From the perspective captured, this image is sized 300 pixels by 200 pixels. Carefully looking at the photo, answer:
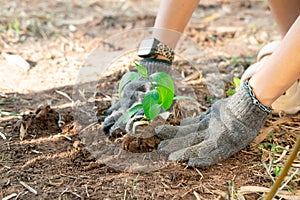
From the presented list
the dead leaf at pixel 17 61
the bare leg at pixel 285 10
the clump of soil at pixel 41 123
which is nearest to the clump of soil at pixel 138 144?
the clump of soil at pixel 41 123

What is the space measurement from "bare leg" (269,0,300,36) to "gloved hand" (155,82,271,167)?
1.42 feet

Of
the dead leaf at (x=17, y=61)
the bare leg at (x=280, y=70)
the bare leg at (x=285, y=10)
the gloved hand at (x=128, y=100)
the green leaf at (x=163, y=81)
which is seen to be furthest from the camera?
the dead leaf at (x=17, y=61)

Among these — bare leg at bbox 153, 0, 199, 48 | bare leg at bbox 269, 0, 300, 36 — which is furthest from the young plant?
bare leg at bbox 269, 0, 300, 36

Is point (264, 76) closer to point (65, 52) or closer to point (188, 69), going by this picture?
point (188, 69)

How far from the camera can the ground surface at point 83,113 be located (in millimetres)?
1372

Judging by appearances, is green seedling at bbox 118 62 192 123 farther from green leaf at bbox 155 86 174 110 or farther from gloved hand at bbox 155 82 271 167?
gloved hand at bbox 155 82 271 167

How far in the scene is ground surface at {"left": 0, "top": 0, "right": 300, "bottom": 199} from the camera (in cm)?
137

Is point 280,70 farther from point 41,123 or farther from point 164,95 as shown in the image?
point 41,123

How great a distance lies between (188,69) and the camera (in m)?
2.25

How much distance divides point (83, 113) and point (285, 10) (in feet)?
2.88

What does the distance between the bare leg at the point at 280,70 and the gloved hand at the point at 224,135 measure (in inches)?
1.6

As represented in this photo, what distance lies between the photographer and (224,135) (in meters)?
1.46

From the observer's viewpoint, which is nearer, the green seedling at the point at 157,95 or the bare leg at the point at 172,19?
the green seedling at the point at 157,95

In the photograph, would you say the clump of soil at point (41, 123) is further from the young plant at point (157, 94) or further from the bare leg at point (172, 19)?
the bare leg at point (172, 19)
